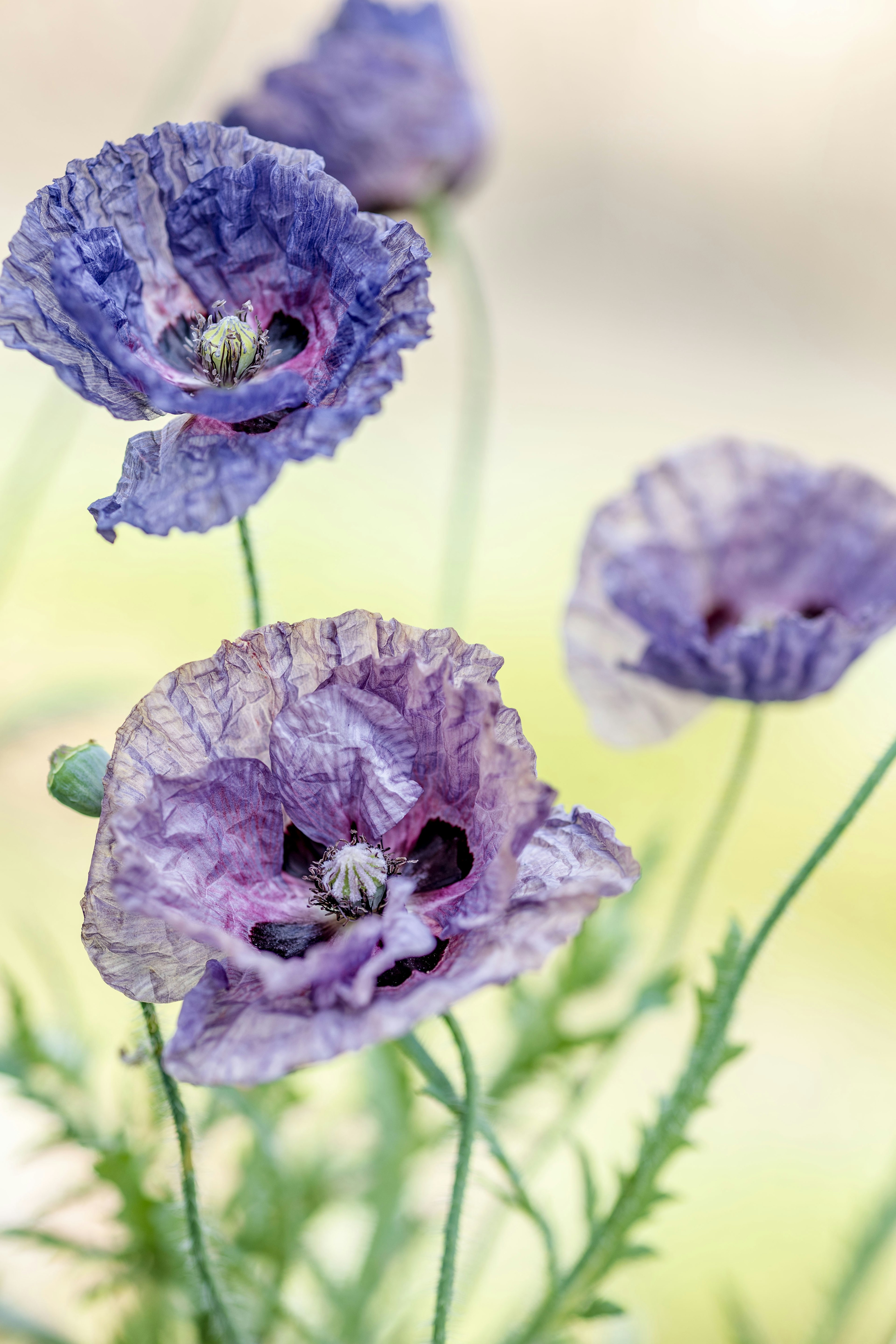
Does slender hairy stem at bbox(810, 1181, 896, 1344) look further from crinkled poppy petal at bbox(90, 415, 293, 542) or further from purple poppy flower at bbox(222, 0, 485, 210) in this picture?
purple poppy flower at bbox(222, 0, 485, 210)

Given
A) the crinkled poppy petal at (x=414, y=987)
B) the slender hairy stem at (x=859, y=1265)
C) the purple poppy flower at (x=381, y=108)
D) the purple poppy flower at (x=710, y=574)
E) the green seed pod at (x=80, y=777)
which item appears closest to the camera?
the crinkled poppy petal at (x=414, y=987)

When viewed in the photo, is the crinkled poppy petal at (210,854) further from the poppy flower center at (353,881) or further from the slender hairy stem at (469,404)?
the slender hairy stem at (469,404)

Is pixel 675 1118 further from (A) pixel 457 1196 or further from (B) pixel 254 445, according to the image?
(B) pixel 254 445

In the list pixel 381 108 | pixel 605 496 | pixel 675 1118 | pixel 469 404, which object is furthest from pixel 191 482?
pixel 605 496

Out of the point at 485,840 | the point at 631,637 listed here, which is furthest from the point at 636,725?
the point at 485,840

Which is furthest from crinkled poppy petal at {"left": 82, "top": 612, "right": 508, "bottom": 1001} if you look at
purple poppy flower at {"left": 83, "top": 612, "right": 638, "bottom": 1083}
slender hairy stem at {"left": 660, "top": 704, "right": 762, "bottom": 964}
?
slender hairy stem at {"left": 660, "top": 704, "right": 762, "bottom": 964}

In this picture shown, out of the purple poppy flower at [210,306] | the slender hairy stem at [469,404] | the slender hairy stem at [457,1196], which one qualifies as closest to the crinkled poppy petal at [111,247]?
the purple poppy flower at [210,306]

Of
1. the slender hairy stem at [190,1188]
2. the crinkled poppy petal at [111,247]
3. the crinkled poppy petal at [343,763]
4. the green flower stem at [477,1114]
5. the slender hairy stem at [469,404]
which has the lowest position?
the slender hairy stem at [190,1188]
